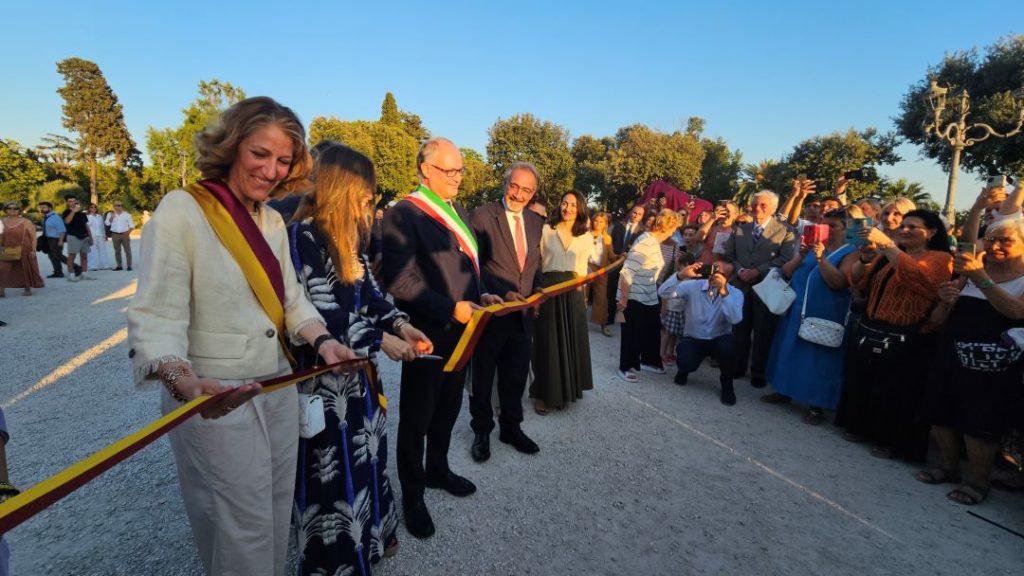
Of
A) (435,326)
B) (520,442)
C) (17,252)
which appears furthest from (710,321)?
(17,252)

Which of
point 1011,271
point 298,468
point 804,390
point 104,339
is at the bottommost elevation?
point 104,339

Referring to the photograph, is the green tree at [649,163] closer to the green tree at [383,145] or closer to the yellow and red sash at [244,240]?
the green tree at [383,145]

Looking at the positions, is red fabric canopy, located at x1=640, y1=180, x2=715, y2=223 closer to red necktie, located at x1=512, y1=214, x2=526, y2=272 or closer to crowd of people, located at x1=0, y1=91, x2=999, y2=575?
crowd of people, located at x1=0, y1=91, x2=999, y2=575

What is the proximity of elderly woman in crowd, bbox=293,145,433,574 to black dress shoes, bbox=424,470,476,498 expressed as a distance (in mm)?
927

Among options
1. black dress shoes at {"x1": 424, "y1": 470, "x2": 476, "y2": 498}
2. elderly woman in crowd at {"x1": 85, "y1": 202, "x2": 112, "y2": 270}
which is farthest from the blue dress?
elderly woman in crowd at {"x1": 85, "y1": 202, "x2": 112, "y2": 270}

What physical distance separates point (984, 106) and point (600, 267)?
Answer: 20.7 m

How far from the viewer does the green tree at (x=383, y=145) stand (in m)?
39.8

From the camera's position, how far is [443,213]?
8.98ft

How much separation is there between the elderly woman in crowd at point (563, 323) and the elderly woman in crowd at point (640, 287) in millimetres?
892

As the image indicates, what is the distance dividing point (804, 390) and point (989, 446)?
1.48 m

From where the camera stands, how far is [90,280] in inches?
450

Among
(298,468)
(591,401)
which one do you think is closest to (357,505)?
(298,468)

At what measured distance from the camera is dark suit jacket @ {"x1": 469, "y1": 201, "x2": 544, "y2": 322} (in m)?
3.41

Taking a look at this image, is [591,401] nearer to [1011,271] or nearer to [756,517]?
[756,517]
